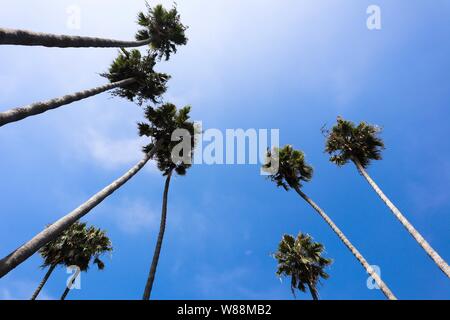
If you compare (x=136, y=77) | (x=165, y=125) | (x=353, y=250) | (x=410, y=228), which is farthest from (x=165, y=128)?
(x=410, y=228)

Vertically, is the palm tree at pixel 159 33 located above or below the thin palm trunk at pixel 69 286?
above

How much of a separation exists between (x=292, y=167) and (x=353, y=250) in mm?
7882

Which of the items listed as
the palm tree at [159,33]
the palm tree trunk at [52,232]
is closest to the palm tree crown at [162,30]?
the palm tree at [159,33]

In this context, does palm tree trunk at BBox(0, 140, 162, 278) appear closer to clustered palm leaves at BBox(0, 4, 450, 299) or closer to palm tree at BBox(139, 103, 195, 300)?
clustered palm leaves at BBox(0, 4, 450, 299)

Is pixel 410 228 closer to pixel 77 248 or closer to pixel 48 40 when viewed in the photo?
pixel 48 40

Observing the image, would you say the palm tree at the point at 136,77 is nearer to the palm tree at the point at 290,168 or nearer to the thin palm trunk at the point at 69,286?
the palm tree at the point at 290,168

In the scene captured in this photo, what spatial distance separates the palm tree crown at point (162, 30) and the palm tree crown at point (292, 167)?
433 inches

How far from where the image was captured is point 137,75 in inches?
720

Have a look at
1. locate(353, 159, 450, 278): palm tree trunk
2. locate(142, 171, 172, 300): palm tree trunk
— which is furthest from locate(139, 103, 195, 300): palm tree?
locate(353, 159, 450, 278): palm tree trunk

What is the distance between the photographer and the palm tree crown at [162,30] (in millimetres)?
18609

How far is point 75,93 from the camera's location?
1226cm
